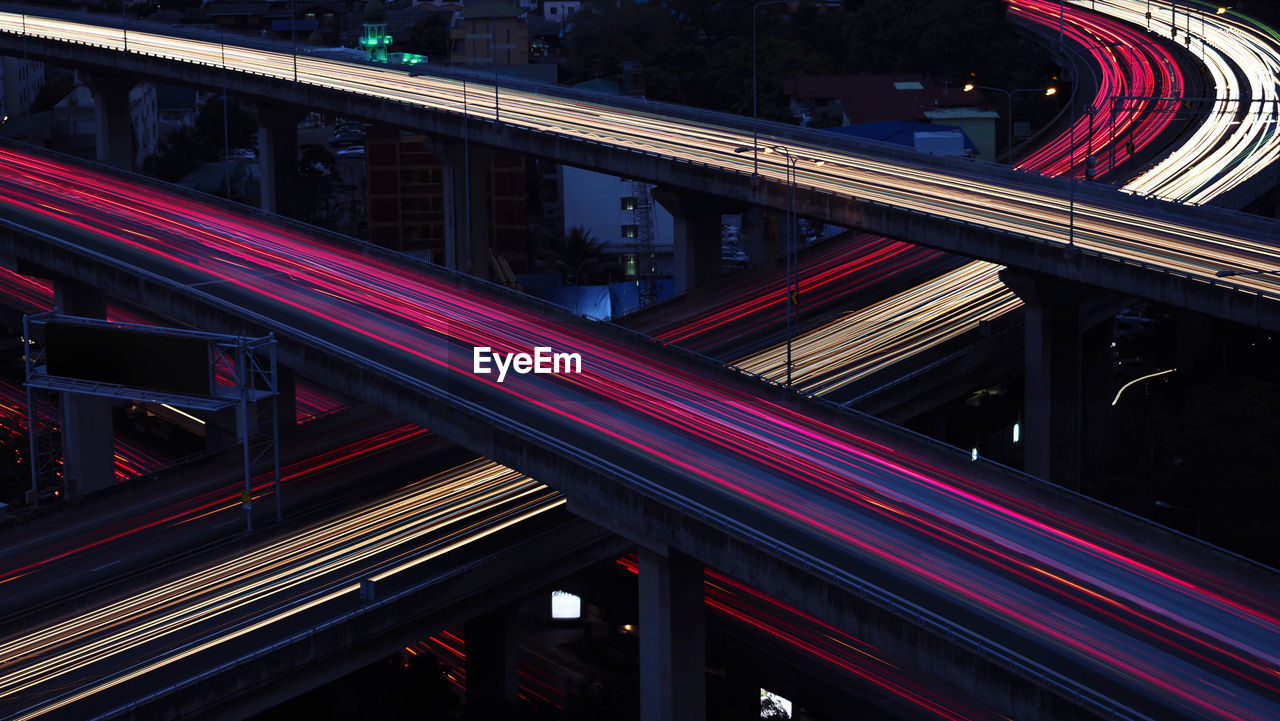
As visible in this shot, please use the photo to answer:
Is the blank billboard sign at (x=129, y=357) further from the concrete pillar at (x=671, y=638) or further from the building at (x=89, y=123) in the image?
the building at (x=89, y=123)

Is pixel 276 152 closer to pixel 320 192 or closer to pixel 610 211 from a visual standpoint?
pixel 320 192

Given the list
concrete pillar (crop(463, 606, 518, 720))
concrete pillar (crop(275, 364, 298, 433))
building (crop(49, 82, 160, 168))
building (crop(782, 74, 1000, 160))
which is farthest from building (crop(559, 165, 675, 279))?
concrete pillar (crop(463, 606, 518, 720))

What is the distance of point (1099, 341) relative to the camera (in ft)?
267

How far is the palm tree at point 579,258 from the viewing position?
11925 cm

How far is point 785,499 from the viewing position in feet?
161

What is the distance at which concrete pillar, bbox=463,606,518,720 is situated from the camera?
185ft

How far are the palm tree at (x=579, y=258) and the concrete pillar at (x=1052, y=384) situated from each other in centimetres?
5177

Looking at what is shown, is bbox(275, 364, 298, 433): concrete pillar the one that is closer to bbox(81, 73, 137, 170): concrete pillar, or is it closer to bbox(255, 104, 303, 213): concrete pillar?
bbox(255, 104, 303, 213): concrete pillar

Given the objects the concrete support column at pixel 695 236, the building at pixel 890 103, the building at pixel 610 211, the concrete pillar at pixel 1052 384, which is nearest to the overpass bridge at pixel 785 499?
the concrete pillar at pixel 1052 384

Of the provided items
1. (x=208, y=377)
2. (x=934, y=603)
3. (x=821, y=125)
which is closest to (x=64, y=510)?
(x=208, y=377)

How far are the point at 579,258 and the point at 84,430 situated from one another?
5147 centimetres

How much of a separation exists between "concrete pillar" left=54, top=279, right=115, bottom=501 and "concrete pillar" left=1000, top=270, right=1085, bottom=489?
3955 cm

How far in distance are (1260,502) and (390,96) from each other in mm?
56331

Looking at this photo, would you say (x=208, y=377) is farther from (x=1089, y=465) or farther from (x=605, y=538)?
(x=1089, y=465)
